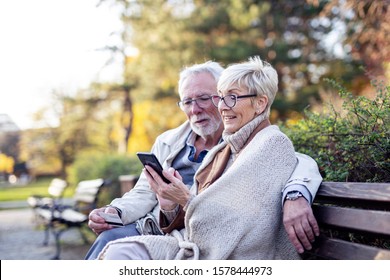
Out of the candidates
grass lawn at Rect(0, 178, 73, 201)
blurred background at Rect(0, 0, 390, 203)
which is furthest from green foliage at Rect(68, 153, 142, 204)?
grass lawn at Rect(0, 178, 73, 201)

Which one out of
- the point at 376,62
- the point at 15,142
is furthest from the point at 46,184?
the point at 376,62

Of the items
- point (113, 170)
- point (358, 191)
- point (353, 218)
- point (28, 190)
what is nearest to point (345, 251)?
point (353, 218)

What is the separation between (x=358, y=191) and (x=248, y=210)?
52 cm

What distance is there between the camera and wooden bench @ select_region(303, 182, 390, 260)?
2244mm

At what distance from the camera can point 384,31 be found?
8.29m

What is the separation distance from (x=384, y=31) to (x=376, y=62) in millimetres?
4885

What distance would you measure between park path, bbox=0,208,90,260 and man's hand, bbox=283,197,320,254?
16.0 feet

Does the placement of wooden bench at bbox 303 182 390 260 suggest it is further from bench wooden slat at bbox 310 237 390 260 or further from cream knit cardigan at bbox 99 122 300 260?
cream knit cardigan at bbox 99 122 300 260

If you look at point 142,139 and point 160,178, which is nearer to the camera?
point 160,178

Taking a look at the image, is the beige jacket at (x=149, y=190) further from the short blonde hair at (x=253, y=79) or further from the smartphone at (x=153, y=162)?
the smartphone at (x=153, y=162)

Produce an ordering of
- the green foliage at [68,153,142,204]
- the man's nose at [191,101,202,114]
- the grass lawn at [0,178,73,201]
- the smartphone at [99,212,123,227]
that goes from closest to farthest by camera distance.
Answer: the smartphone at [99,212,123,227], the man's nose at [191,101,202,114], the green foliage at [68,153,142,204], the grass lawn at [0,178,73,201]

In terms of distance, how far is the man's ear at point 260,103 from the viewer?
2863 mm
